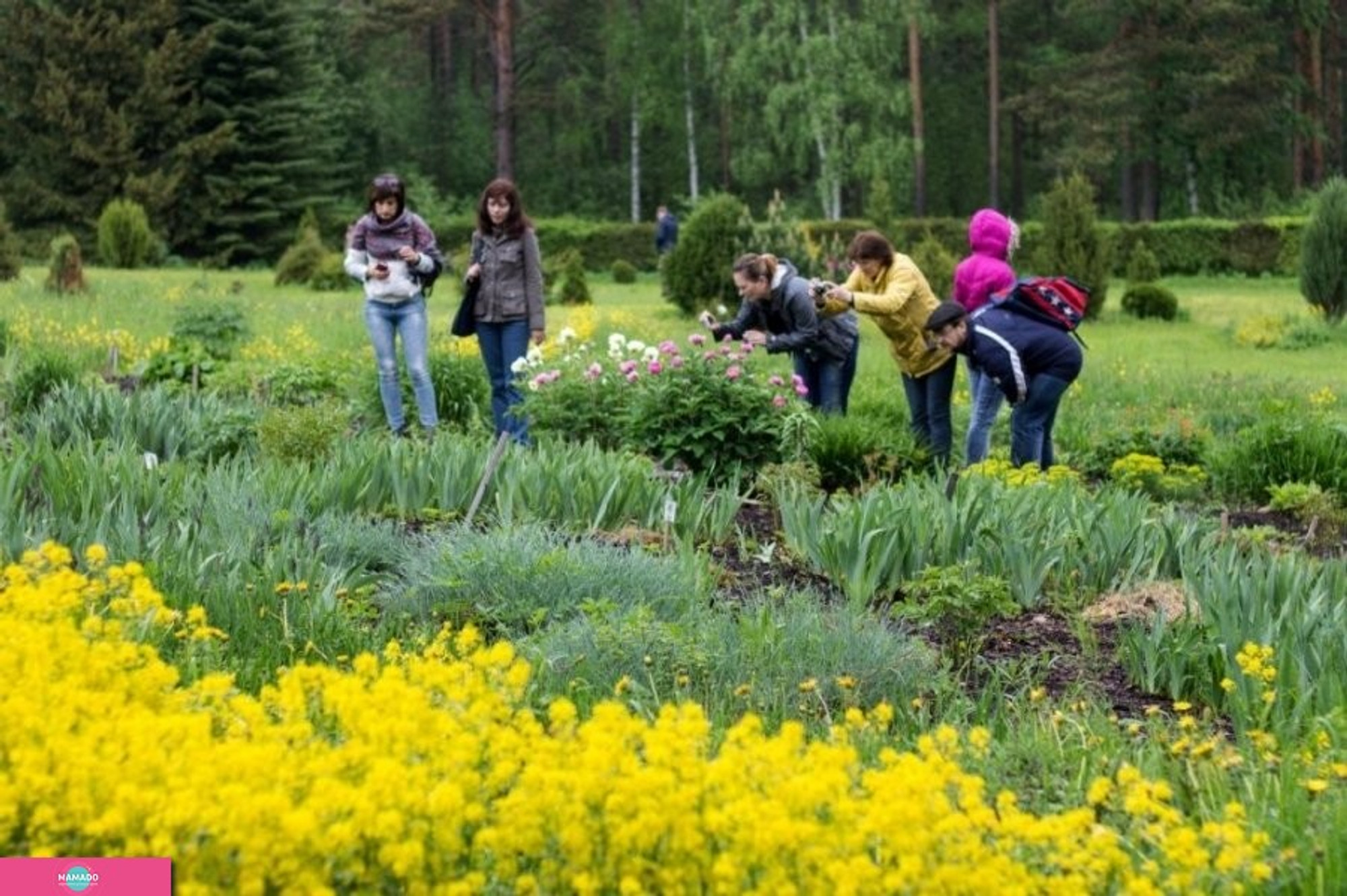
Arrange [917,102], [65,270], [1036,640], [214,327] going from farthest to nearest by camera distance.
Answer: [917,102] → [65,270] → [214,327] → [1036,640]

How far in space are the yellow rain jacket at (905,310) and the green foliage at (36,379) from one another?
4.29 m

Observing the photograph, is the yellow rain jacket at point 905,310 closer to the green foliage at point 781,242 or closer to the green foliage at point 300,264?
the green foliage at point 781,242

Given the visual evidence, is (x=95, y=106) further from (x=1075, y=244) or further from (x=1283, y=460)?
(x=1283, y=460)

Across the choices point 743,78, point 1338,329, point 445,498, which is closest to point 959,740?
point 445,498

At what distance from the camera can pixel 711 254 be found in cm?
1983

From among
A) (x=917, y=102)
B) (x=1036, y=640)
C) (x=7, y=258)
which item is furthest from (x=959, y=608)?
(x=917, y=102)

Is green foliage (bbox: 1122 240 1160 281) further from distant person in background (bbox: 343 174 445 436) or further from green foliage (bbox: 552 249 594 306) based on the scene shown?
distant person in background (bbox: 343 174 445 436)

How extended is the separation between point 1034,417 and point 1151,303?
14267mm

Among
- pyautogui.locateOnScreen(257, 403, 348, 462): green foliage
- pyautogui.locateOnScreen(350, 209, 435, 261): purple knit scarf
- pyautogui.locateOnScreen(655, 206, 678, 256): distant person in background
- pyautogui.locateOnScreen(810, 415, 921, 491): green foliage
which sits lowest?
pyautogui.locateOnScreen(810, 415, 921, 491): green foliage

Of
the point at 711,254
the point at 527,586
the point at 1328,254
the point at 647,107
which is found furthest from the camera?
the point at 647,107

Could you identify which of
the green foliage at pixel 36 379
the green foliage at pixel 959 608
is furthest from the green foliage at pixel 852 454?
the green foliage at pixel 36 379

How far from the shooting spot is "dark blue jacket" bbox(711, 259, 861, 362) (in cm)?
857

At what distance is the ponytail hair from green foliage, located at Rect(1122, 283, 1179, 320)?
A: 543 inches

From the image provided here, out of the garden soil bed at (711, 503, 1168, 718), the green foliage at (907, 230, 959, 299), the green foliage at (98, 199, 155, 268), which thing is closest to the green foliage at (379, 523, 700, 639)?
the garden soil bed at (711, 503, 1168, 718)
